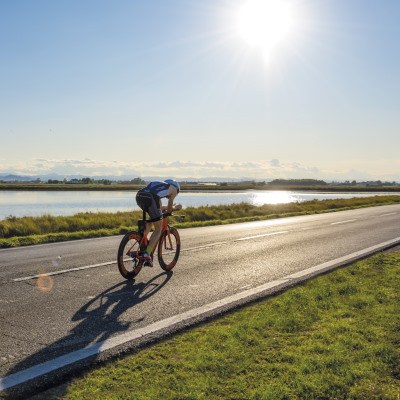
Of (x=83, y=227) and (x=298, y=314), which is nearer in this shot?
(x=298, y=314)

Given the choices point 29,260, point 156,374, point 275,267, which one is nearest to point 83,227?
point 29,260

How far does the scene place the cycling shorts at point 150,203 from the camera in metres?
7.53

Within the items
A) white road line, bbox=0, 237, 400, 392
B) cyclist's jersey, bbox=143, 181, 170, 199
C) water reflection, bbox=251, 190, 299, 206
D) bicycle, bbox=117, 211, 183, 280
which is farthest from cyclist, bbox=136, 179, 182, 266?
water reflection, bbox=251, 190, 299, 206

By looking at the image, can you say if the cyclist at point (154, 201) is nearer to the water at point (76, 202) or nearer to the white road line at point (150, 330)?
the white road line at point (150, 330)

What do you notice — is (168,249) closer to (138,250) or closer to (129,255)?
(138,250)

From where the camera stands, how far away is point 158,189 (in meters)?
7.62

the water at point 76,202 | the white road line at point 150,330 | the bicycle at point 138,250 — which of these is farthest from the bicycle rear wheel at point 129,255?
the water at point 76,202

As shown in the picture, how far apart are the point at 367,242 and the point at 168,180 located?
304 inches

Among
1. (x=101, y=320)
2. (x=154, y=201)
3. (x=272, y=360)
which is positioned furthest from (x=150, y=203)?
(x=272, y=360)

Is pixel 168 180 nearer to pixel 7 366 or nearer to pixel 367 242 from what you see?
pixel 7 366

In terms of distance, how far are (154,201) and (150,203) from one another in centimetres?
8

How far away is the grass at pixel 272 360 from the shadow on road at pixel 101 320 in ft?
2.00

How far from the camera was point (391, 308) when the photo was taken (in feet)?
18.9

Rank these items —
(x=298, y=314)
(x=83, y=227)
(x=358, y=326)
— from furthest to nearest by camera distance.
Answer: (x=83, y=227) < (x=298, y=314) < (x=358, y=326)
